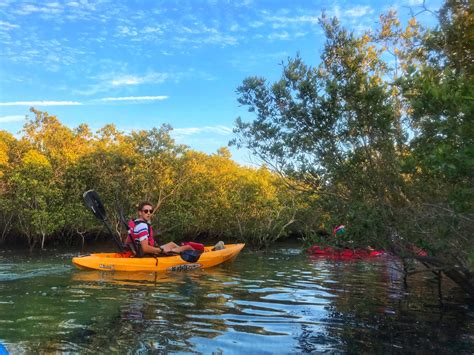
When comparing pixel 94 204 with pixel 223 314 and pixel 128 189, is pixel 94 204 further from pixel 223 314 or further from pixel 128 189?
pixel 128 189

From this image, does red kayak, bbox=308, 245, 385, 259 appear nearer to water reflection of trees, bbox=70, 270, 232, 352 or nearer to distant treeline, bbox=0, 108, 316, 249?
water reflection of trees, bbox=70, 270, 232, 352

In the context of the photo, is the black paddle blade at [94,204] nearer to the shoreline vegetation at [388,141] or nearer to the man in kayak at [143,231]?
the man in kayak at [143,231]

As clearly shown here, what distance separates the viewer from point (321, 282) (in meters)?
10.5

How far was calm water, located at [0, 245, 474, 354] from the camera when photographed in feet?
16.3

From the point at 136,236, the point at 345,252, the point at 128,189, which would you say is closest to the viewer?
the point at 136,236

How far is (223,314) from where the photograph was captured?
650 centimetres

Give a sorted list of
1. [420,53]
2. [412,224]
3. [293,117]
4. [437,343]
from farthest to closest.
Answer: [293,117] → [420,53] → [412,224] → [437,343]

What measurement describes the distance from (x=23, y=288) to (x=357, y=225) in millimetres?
6725

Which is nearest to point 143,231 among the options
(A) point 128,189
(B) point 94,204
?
(B) point 94,204

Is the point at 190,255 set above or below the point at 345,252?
above

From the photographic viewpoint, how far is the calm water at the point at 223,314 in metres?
4.97

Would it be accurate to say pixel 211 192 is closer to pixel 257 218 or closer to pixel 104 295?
pixel 257 218

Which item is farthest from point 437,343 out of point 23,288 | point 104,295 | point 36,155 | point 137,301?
point 36,155

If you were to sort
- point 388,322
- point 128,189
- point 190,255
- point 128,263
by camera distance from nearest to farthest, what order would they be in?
point 388,322, point 128,263, point 190,255, point 128,189
